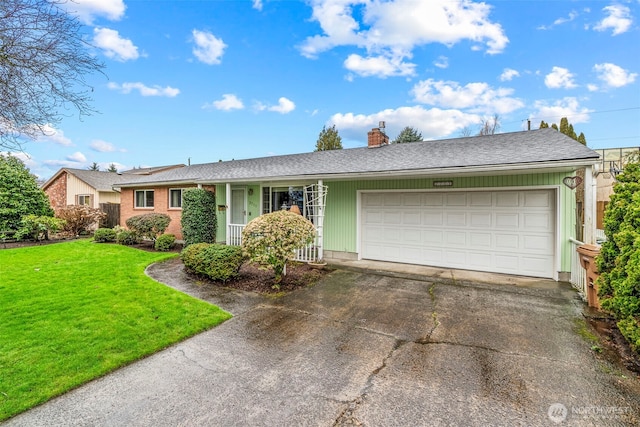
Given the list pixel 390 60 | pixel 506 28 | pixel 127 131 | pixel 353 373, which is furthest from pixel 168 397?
pixel 127 131

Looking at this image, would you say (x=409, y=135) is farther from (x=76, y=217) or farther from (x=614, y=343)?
(x=76, y=217)

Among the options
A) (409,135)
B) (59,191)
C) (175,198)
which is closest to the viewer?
(175,198)

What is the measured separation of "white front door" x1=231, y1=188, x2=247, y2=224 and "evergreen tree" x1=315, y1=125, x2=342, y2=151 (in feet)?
59.0

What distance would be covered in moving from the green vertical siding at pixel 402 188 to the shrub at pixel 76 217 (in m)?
12.9

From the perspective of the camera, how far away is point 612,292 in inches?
161

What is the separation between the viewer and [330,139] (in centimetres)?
2888

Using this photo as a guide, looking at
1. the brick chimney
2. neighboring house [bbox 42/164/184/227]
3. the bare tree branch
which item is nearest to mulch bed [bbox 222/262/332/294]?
the bare tree branch

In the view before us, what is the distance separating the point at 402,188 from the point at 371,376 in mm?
6364

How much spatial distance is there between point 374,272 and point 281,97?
12.5 m

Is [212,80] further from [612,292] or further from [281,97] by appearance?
[612,292]

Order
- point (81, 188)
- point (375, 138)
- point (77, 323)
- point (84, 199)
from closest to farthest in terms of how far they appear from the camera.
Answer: point (77, 323) → point (375, 138) → point (84, 199) → point (81, 188)

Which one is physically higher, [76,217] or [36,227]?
[76,217]

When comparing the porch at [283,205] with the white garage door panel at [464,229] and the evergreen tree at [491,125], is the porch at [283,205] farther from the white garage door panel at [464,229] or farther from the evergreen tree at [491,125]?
the evergreen tree at [491,125]

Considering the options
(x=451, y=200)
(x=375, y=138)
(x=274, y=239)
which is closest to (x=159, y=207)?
(x=274, y=239)
